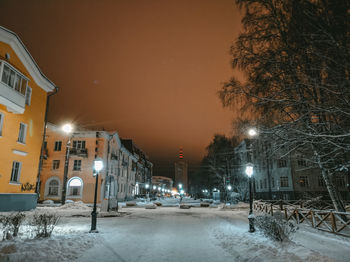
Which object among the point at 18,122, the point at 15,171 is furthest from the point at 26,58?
the point at 15,171

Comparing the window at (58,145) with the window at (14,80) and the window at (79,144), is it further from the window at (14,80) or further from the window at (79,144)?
the window at (14,80)

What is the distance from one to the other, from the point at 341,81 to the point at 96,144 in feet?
112

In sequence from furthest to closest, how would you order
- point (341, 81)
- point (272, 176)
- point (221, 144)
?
point (221, 144)
point (272, 176)
point (341, 81)

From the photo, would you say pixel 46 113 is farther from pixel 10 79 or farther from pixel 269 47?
pixel 269 47

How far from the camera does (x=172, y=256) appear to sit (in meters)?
7.24

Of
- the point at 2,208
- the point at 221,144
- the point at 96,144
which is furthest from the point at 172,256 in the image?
the point at 221,144

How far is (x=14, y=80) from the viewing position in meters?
18.1

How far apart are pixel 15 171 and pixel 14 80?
710cm

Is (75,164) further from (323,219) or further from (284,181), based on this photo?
(284,181)

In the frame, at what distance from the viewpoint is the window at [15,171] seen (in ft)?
62.8

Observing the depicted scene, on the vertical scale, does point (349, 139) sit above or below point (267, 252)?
above

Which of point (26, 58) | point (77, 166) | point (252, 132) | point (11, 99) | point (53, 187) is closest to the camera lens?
point (252, 132)

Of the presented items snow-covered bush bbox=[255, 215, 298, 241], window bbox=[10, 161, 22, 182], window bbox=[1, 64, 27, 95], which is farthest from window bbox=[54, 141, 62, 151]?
snow-covered bush bbox=[255, 215, 298, 241]

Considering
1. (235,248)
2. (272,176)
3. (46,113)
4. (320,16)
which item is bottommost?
(235,248)
